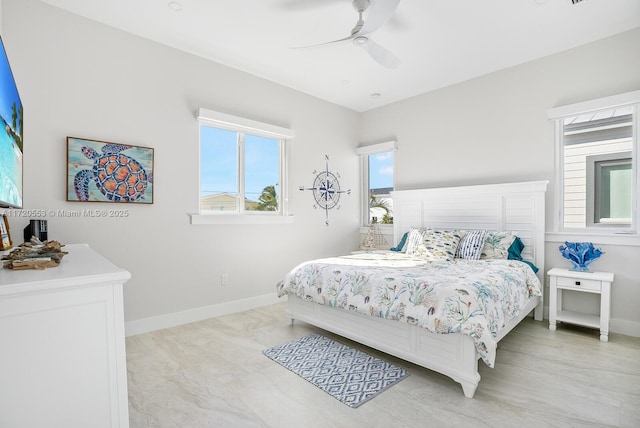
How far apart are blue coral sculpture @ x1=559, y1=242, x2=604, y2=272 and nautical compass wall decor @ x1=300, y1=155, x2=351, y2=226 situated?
278cm

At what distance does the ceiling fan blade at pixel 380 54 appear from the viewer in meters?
2.72

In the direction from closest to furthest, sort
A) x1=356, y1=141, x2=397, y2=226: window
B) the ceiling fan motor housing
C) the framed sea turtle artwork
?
the ceiling fan motor housing < the framed sea turtle artwork < x1=356, y1=141, x2=397, y2=226: window

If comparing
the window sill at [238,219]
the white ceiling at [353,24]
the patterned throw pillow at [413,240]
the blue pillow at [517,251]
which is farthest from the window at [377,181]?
the blue pillow at [517,251]

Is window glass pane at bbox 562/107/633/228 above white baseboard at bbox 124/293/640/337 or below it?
above

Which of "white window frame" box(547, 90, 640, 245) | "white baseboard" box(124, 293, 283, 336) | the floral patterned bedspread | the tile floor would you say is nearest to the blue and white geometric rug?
the tile floor

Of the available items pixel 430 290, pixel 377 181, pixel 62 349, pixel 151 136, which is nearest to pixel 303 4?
pixel 151 136

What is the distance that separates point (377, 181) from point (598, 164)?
8.77 feet

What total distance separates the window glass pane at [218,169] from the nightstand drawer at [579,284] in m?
3.41

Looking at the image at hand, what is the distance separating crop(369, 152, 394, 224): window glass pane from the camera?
5055mm

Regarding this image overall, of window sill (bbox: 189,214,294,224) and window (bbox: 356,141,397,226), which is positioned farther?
window (bbox: 356,141,397,226)

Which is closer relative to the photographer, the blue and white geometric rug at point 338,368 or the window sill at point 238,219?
the blue and white geometric rug at point 338,368

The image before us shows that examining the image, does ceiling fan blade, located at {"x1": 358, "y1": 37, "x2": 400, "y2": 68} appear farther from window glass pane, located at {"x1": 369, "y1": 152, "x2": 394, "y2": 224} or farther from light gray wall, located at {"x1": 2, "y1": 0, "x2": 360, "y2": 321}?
window glass pane, located at {"x1": 369, "y1": 152, "x2": 394, "y2": 224}

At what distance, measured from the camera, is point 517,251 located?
3.44m

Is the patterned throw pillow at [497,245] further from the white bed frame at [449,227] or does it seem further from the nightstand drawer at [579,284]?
the nightstand drawer at [579,284]
